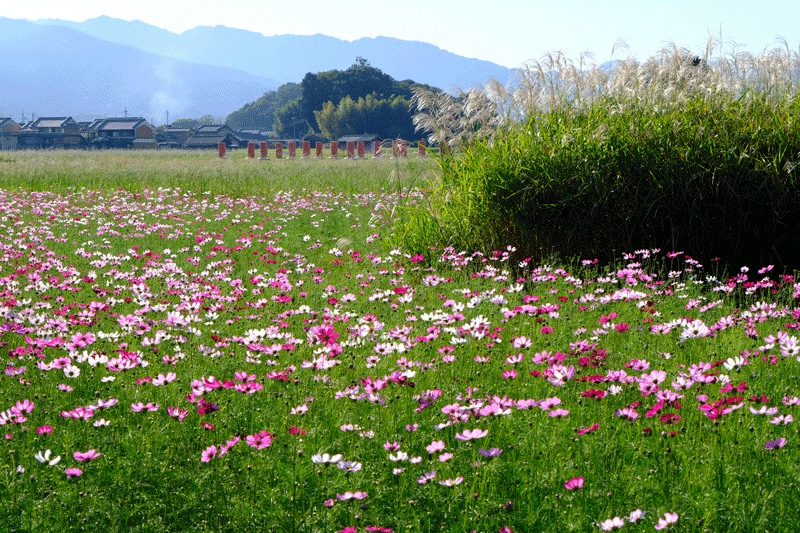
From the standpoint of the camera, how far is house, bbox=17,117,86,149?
101 metres

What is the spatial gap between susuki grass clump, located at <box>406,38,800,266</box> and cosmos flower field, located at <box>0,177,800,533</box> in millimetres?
718

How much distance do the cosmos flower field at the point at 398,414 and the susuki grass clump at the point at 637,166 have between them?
0.72 m

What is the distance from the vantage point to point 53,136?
10181 centimetres

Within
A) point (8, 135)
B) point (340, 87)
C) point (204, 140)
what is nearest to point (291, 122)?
point (204, 140)

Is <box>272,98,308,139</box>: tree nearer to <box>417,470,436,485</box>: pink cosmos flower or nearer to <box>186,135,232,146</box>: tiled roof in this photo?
<box>186,135,232,146</box>: tiled roof

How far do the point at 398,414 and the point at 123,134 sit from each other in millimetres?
112489

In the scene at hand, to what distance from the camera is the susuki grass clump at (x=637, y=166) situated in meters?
6.61

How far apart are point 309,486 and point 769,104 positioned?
6.93 meters

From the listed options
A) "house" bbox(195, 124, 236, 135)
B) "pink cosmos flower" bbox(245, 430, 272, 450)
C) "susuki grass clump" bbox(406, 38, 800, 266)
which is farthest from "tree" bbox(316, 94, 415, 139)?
"pink cosmos flower" bbox(245, 430, 272, 450)

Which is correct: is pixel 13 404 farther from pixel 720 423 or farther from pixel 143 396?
pixel 720 423

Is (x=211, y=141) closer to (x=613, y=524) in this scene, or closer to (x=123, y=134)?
(x=123, y=134)

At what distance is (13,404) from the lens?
11.8ft

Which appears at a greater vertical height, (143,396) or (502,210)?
(502,210)

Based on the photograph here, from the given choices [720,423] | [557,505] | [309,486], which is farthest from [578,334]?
[309,486]
